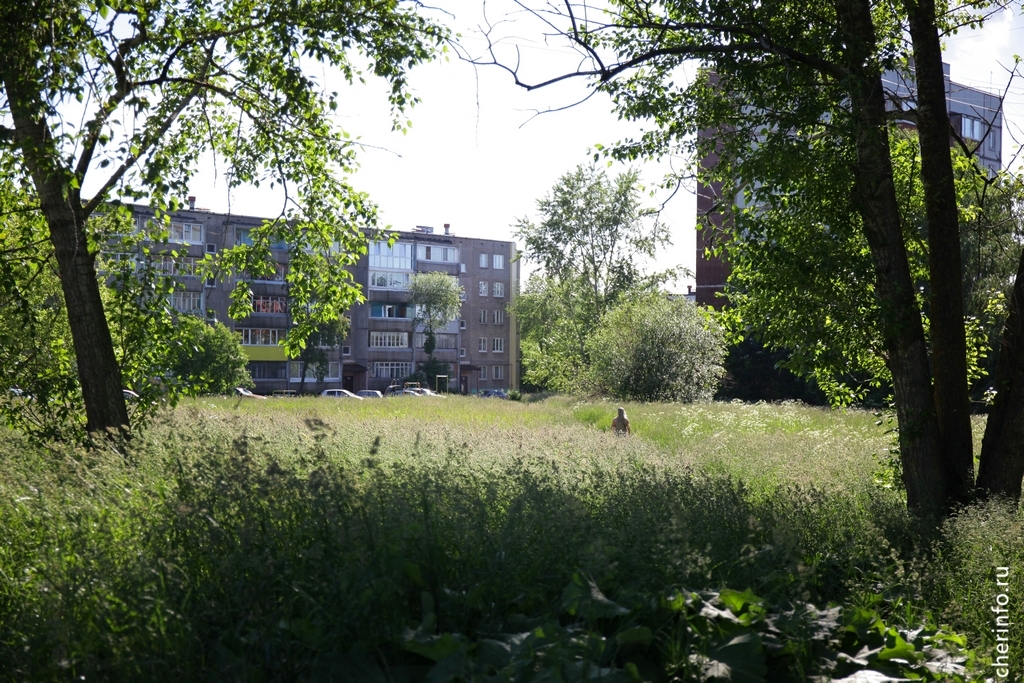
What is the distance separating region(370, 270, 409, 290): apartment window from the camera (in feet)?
265

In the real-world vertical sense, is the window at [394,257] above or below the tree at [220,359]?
above

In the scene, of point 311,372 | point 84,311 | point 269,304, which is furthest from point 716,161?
point 311,372

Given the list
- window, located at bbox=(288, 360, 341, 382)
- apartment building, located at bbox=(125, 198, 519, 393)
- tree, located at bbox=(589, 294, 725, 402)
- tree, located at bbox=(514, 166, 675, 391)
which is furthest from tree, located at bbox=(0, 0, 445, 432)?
window, located at bbox=(288, 360, 341, 382)

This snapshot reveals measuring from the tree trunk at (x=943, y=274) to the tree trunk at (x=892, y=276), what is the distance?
4.7 inches

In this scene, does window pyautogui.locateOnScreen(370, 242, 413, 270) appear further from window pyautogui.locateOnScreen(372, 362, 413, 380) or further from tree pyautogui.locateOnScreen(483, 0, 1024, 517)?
tree pyautogui.locateOnScreen(483, 0, 1024, 517)

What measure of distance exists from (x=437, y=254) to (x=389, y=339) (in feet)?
33.0

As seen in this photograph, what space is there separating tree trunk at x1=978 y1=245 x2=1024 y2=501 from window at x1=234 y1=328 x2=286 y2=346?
224ft

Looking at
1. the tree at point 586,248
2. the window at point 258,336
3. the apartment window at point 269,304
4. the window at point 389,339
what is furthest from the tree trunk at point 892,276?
the window at point 389,339

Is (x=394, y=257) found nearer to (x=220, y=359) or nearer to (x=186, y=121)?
(x=220, y=359)

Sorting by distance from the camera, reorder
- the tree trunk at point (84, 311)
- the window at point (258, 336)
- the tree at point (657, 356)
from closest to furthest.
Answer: the tree trunk at point (84, 311)
the tree at point (657, 356)
the window at point (258, 336)

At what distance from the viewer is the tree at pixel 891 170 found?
740 centimetres

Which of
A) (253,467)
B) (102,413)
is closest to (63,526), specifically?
(253,467)

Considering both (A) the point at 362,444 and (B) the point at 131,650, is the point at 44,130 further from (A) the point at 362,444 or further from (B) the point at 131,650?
(B) the point at 131,650

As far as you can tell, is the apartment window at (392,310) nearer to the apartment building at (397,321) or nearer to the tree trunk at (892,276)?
the apartment building at (397,321)
